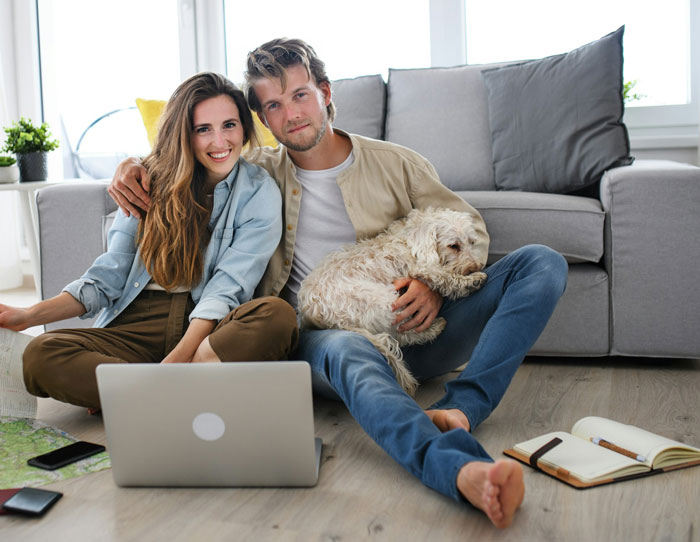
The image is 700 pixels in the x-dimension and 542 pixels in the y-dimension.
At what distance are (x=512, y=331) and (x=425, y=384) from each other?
1.70ft

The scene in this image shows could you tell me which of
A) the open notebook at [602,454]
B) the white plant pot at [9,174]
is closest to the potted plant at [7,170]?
the white plant pot at [9,174]

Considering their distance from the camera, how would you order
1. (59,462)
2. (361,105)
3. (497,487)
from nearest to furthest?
(497,487), (59,462), (361,105)

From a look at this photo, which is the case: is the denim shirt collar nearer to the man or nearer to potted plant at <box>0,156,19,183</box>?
the man

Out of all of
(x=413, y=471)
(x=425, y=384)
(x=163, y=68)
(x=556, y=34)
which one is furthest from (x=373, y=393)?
(x=163, y=68)

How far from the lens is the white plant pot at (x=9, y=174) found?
2951 millimetres

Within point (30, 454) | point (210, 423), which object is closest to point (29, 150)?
point (30, 454)

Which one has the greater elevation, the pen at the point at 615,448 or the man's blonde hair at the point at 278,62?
the man's blonde hair at the point at 278,62

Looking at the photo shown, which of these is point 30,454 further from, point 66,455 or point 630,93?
point 630,93

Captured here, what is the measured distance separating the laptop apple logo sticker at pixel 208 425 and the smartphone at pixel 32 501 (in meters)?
0.31

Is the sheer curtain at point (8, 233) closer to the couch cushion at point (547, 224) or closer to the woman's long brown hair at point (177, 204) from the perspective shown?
the woman's long brown hair at point (177, 204)

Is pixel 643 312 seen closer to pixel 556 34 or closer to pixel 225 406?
pixel 225 406

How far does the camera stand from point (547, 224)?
2184 mm

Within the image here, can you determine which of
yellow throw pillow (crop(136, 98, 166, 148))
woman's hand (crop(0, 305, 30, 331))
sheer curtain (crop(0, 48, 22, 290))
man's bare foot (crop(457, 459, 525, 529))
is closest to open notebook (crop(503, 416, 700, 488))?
man's bare foot (crop(457, 459, 525, 529))

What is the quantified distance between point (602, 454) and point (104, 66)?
360 cm
